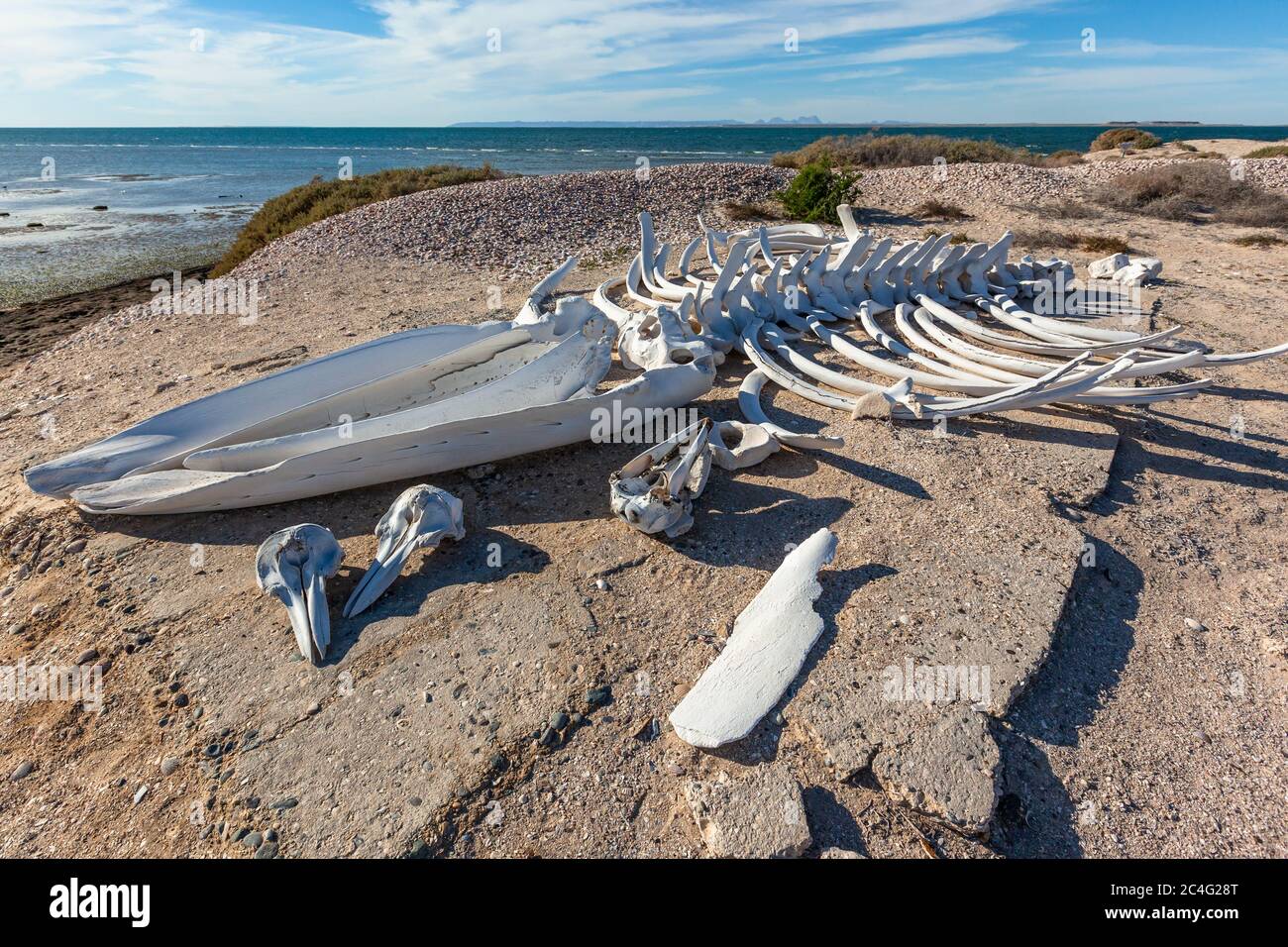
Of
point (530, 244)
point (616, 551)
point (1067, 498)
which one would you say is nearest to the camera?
point (616, 551)

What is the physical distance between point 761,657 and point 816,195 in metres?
12.7

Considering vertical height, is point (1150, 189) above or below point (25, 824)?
above

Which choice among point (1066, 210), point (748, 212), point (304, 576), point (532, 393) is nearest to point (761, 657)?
point (532, 393)

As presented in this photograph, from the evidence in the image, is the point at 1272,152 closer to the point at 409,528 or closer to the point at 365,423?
the point at 365,423

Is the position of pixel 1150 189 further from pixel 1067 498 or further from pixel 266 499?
pixel 266 499

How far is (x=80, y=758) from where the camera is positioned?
2578mm

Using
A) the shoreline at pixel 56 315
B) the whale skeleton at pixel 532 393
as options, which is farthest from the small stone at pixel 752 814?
the shoreline at pixel 56 315

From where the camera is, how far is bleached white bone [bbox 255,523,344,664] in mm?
2955

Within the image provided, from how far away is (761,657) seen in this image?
9.39 ft

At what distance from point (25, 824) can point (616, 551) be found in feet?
8.20

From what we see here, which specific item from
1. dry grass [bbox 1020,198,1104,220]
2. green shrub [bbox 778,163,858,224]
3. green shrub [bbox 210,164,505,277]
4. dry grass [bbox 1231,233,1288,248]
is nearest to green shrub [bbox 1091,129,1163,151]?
dry grass [bbox 1020,198,1104,220]

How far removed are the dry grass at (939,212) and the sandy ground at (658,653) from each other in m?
9.78

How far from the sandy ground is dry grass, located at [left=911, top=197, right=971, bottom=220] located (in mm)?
9785
